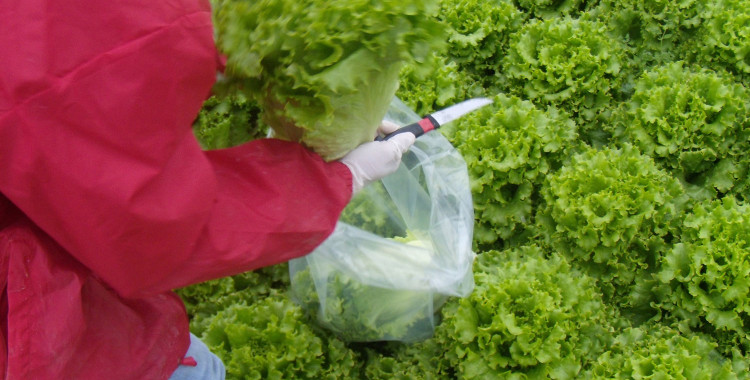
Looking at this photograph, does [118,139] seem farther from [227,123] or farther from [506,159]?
[227,123]

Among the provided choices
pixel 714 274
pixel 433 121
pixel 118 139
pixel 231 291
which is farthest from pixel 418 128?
pixel 231 291

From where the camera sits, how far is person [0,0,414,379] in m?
1.05

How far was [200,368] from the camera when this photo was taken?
1783 millimetres

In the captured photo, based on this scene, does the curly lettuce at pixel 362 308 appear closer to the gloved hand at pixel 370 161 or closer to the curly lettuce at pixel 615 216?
the curly lettuce at pixel 615 216

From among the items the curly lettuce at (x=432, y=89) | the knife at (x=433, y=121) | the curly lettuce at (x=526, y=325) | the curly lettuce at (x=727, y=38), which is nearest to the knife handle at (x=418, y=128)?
the knife at (x=433, y=121)

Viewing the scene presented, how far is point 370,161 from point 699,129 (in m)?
2.10

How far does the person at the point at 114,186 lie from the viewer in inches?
41.3

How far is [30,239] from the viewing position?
1.23m

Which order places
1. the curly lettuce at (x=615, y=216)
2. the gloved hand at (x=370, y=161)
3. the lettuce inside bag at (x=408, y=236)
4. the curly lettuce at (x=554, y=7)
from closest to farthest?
the gloved hand at (x=370, y=161), the lettuce inside bag at (x=408, y=236), the curly lettuce at (x=615, y=216), the curly lettuce at (x=554, y=7)

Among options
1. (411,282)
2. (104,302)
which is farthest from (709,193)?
(104,302)

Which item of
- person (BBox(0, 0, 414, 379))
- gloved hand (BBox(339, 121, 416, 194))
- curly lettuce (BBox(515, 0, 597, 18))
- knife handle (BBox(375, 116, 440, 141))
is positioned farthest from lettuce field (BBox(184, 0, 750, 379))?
person (BBox(0, 0, 414, 379))

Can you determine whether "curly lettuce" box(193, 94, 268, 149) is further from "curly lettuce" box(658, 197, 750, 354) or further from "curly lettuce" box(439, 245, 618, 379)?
"curly lettuce" box(658, 197, 750, 354)

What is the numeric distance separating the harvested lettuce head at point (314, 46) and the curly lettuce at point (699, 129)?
2121 mm

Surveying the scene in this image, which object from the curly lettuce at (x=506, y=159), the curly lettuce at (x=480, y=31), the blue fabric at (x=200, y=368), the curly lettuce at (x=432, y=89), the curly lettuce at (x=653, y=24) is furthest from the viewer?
the curly lettuce at (x=480, y=31)
